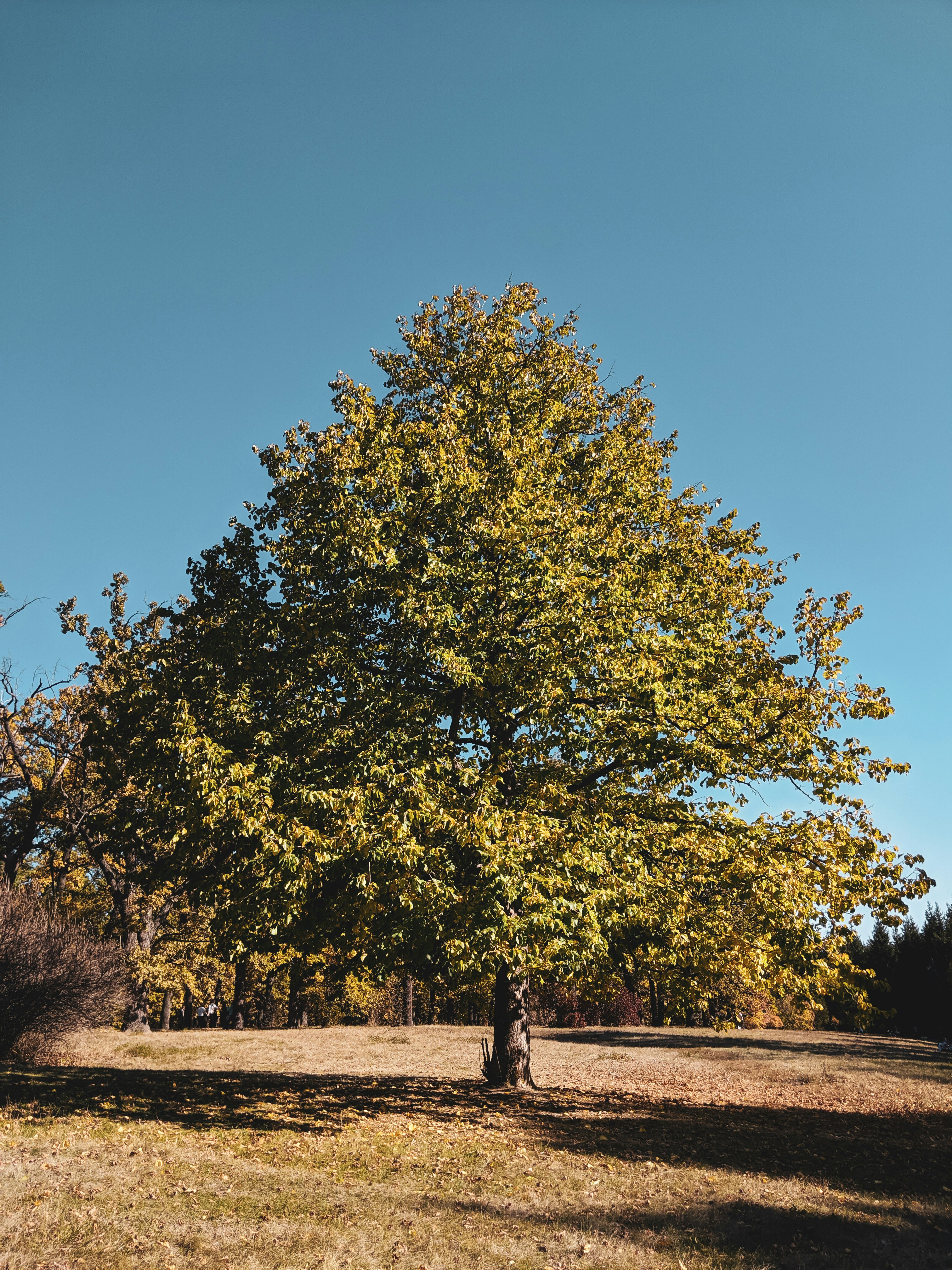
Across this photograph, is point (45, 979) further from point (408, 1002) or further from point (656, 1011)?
point (656, 1011)

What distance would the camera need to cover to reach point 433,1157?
995 centimetres

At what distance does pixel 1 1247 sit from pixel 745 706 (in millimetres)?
12090

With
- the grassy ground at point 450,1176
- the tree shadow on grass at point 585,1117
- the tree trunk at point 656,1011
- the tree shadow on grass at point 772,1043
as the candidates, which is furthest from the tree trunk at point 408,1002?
the grassy ground at point 450,1176

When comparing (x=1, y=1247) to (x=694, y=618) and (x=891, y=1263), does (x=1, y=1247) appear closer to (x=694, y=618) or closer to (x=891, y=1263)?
(x=891, y=1263)

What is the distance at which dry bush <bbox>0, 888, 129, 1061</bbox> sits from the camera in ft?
52.1

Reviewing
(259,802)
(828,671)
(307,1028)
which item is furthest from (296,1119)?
(307,1028)

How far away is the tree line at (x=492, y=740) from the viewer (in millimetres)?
10500

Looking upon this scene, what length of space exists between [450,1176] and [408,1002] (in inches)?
1990

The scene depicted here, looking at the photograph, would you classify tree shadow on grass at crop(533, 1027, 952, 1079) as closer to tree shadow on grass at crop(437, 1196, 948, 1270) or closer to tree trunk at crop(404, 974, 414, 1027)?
tree trunk at crop(404, 974, 414, 1027)

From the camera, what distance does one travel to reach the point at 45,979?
16.3 metres

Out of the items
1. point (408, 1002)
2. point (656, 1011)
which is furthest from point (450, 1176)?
point (656, 1011)

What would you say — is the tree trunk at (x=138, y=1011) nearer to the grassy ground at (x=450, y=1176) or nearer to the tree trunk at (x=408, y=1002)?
the tree trunk at (x=408, y=1002)

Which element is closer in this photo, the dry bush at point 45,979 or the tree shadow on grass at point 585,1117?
the tree shadow on grass at point 585,1117

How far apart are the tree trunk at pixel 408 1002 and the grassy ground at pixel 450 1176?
27.7 m
